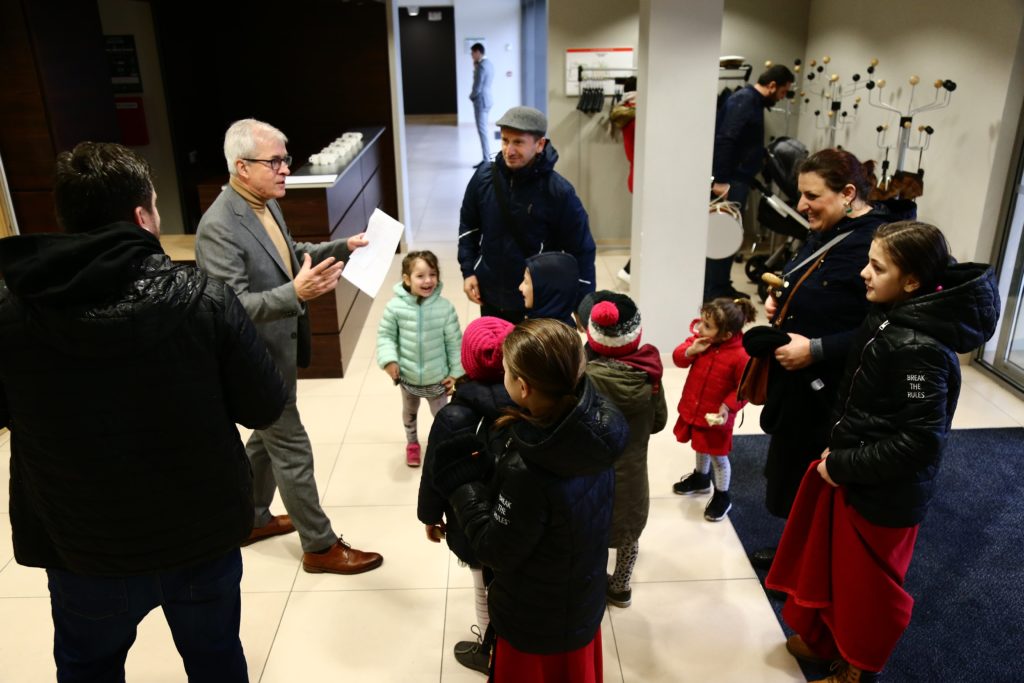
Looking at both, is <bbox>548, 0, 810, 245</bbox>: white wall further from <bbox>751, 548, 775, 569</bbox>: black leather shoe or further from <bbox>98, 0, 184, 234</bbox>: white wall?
<bbox>751, 548, 775, 569</bbox>: black leather shoe

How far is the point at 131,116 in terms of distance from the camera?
A: 22.8 feet

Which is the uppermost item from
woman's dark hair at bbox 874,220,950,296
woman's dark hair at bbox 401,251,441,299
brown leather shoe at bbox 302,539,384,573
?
woman's dark hair at bbox 874,220,950,296

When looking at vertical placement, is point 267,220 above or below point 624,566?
above

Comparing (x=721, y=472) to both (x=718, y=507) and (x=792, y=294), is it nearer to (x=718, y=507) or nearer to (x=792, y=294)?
(x=718, y=507)

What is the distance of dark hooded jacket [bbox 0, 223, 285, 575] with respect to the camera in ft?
4.95

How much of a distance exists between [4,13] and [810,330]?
4.47 metres

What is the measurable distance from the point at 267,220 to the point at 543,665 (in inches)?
71.0

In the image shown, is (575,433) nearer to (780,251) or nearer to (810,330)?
(810,330)

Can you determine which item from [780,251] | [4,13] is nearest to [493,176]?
[4,13]

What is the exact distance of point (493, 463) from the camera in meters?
1.93

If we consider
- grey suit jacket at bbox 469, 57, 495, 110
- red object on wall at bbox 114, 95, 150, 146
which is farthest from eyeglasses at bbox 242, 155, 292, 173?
grey suit jacket at bbox 469, 57, 495, 110

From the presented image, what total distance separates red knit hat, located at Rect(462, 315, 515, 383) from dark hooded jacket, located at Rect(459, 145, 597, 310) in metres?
1.30

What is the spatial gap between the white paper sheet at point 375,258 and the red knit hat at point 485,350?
0.85m

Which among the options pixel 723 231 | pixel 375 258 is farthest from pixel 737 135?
pixel 375 258
